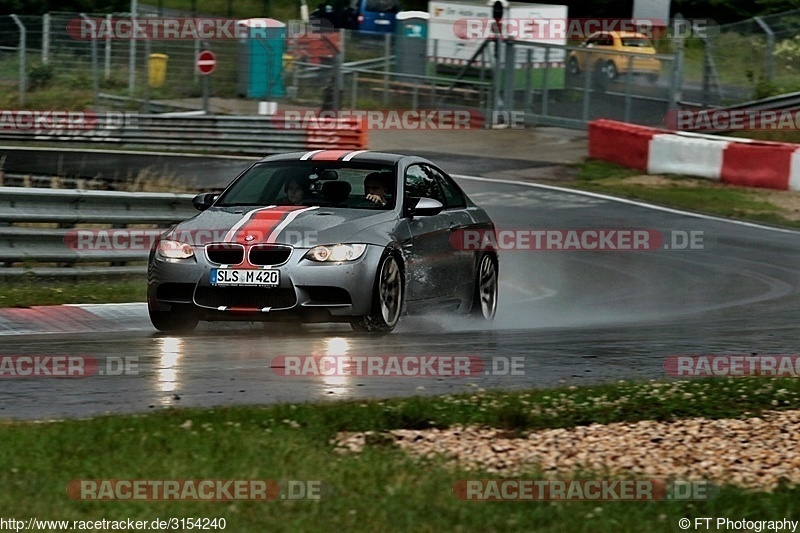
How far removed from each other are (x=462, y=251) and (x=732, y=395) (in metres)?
4.09

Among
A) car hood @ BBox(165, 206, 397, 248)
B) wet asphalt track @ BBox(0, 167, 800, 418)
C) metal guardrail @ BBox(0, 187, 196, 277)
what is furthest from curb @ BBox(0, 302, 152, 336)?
car hood @ BBox(165, 206, 397, 248)

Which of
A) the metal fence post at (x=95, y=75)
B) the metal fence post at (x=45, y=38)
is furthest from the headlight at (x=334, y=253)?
the metal fence post at (x=45, y=38)

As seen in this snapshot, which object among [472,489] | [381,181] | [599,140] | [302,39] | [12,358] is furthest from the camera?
[302,39]

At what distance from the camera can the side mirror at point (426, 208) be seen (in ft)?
35.2

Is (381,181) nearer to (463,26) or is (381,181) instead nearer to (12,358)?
(12,358)

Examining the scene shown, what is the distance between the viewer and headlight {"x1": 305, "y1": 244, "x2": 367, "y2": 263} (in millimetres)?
9953

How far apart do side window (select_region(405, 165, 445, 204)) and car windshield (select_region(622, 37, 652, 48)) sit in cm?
3122

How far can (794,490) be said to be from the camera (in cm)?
595

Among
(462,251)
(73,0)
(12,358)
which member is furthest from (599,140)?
(73,0)

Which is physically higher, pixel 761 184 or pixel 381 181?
pixel 381 181
